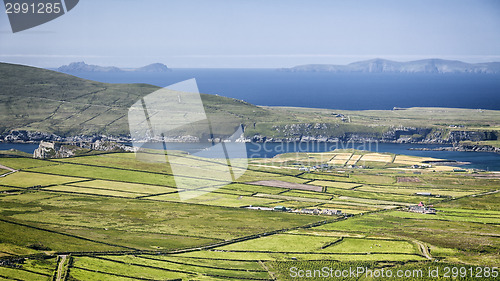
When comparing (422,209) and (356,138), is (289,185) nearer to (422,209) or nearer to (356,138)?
(422,209)

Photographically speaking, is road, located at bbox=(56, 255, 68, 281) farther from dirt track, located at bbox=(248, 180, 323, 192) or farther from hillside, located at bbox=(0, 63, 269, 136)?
hillside, located at bbox=(0, 63, 269, 136)

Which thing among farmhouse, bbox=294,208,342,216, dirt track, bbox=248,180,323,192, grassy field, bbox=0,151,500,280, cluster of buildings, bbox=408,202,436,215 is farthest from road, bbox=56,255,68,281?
dirt track, bbox=248,180,323,192

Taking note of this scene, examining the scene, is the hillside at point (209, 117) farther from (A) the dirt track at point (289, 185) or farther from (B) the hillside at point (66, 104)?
(A) the dirt track at point (289, 185)

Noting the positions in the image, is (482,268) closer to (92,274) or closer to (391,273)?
(391,273)

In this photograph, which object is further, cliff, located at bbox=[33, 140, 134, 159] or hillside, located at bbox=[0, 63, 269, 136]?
hillside, located at bbox=[0, 63, 269, 136]

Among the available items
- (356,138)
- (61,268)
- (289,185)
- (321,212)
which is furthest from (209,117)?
(61,268)

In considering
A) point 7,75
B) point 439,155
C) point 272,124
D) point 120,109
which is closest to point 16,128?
point 120,109
